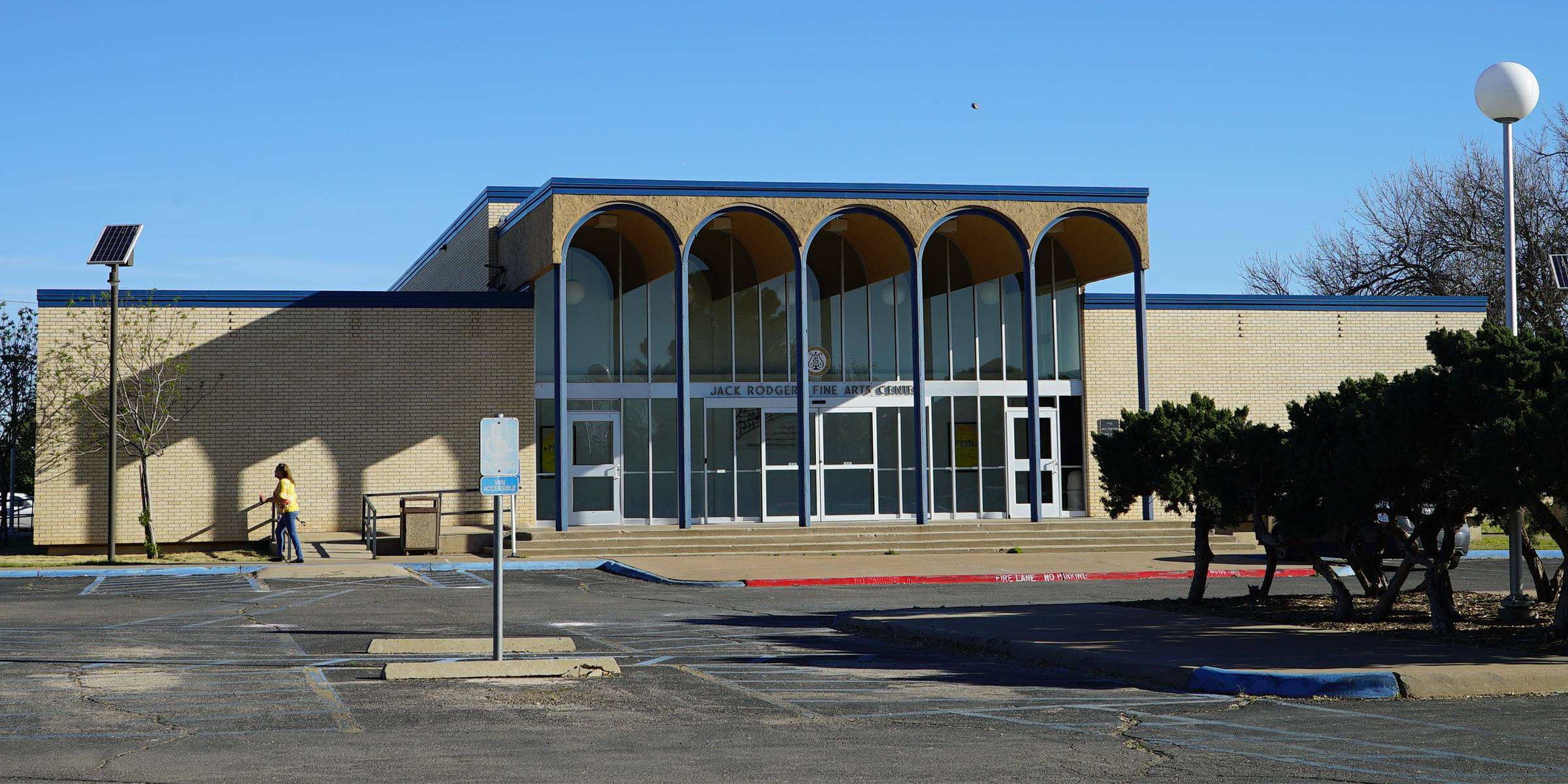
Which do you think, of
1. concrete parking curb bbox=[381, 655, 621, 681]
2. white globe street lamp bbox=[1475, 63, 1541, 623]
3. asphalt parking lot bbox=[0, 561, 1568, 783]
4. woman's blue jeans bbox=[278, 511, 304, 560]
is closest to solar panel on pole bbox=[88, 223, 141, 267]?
woman's blue jeans bbox=[278, 511, 304, 560]

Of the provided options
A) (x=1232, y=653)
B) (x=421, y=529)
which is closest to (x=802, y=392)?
(x=421, y=529)

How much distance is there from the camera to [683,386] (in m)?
24.7

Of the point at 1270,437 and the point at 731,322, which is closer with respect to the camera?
the point at 1270,437

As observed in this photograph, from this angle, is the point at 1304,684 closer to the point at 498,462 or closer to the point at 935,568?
the point at 498,462

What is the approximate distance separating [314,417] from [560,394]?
4812mm

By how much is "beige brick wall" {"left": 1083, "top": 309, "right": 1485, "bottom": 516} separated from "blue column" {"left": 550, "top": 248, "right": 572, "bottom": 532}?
1087cm

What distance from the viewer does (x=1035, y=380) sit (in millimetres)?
26266

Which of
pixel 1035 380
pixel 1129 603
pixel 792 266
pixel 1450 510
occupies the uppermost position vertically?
pixel 792 266

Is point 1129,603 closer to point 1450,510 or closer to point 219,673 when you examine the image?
point 1450,510

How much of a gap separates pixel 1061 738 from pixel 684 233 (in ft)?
59.9

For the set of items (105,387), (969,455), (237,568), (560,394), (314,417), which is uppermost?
(105,387)

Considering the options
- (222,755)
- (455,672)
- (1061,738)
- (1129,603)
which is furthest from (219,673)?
(1129,603)

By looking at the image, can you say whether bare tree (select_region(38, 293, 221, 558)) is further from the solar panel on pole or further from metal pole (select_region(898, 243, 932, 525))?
metal pole (select_region(898, 243, 932, 525))

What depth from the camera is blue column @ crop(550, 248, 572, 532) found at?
79.4ft
